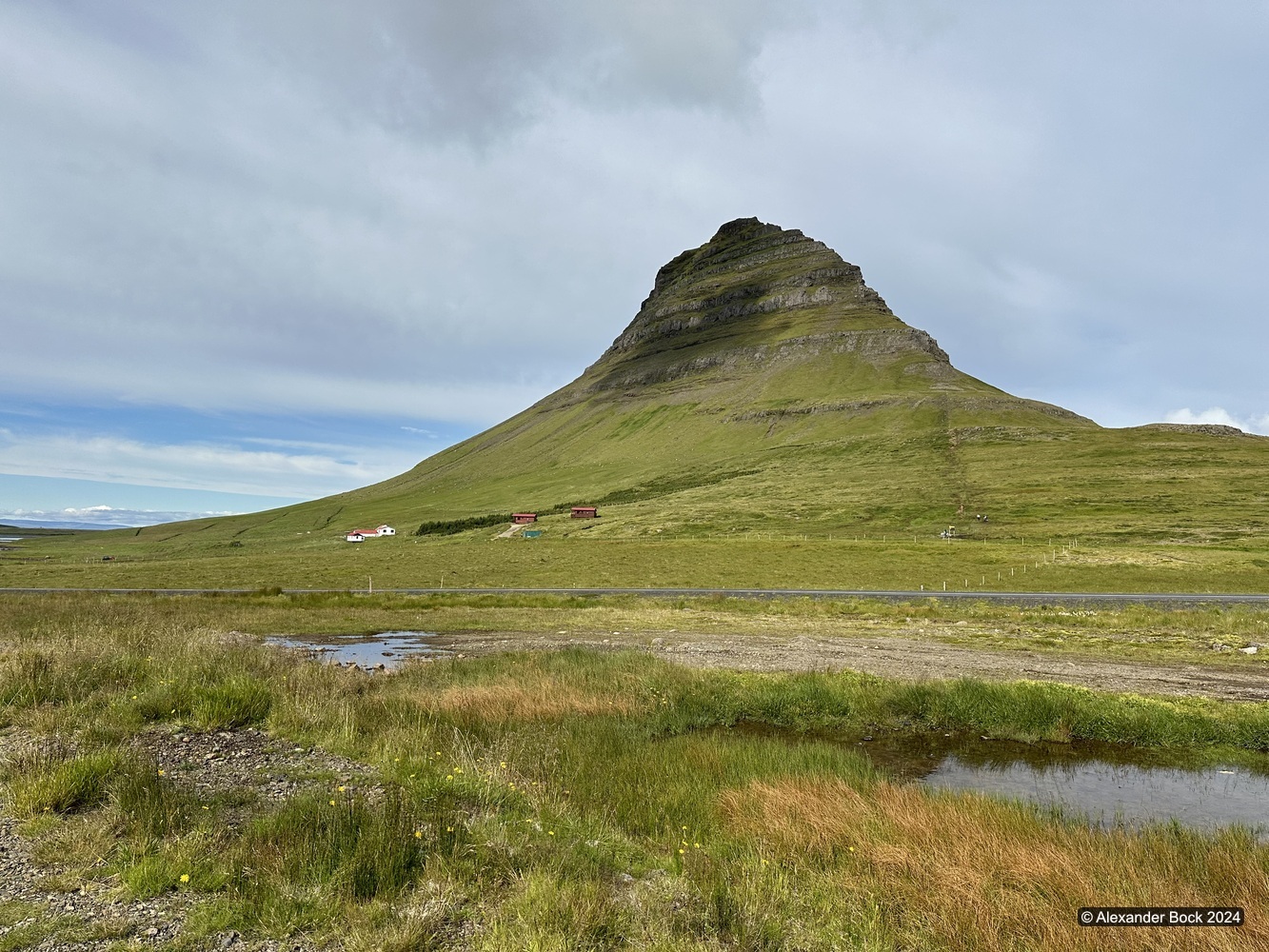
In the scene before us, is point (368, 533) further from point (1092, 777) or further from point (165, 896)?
point (165, 896)

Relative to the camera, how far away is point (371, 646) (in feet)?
95.4

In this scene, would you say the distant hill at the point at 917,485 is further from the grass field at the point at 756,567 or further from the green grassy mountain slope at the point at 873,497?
the grass field at the point at 756,567

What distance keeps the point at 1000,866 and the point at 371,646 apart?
2700 cm

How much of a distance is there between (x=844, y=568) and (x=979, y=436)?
118 metres

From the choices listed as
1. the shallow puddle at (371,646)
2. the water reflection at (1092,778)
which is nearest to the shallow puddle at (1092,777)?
the water reflection at (1092,778)

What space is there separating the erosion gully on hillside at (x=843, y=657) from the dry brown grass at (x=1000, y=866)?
1156 centimetres

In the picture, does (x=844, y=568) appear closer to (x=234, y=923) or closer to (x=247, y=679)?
(x=247, y=679)

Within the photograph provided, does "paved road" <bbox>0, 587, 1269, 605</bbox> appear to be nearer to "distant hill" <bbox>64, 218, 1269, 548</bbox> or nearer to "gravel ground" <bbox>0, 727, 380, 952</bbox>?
"gravel ground" <bbox>0, 727, 380, 952</bbox>

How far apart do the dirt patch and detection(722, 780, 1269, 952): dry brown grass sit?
11525 millimetres

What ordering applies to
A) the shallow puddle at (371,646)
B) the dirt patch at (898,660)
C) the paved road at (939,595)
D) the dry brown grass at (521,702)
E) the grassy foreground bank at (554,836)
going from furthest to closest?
the paved road at (939,595) → the shallow puddle at (371,646) → the dirt patch at (898,660) → the dry brown grass at (521,702) → the grassy foreground bank at (554,836)

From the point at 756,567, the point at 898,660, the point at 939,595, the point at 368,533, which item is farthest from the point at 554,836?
the point at 368,533

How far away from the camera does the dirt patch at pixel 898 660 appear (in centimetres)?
1983

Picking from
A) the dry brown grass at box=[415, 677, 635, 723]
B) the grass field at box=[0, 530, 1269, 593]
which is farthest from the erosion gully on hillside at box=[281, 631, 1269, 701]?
the grass field at box=[0, 530, 1269, 593]

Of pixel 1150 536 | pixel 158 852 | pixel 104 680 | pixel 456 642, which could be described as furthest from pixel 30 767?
pixel 1150 536
